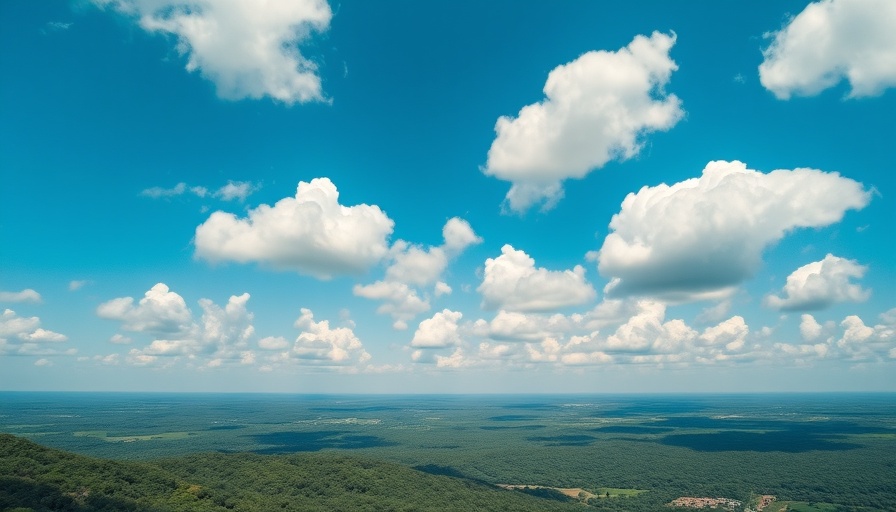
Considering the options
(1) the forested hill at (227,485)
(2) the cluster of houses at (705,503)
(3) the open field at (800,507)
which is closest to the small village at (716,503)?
(2) the cluster of houses at (705,503)

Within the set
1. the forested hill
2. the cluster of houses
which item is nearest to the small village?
the cluster of houses

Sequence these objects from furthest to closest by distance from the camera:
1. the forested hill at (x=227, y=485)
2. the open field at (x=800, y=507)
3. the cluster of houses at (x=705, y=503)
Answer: the cluster of houses at (x=705, y=503), the open field at (x=800, y=507), the forested hill at (x=227, y=485)

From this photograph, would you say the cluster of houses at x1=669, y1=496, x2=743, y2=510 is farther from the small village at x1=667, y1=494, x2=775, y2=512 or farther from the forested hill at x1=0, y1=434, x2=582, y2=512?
the forested hill at x1=0, y1=434, x2=582, y2=512

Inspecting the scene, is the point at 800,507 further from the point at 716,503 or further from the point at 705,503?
the point at 705,503

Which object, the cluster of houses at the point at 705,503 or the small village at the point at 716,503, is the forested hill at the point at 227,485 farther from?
the small village at the point at 716,503

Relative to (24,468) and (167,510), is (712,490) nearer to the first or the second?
(167,510)

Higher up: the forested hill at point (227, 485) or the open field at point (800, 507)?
the forested hill at point (227, 485)

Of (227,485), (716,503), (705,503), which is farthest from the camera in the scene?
(716,503)

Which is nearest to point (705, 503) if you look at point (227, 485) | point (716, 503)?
point (716, 503)

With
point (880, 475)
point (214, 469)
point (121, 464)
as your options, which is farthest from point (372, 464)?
point (880, 475)
